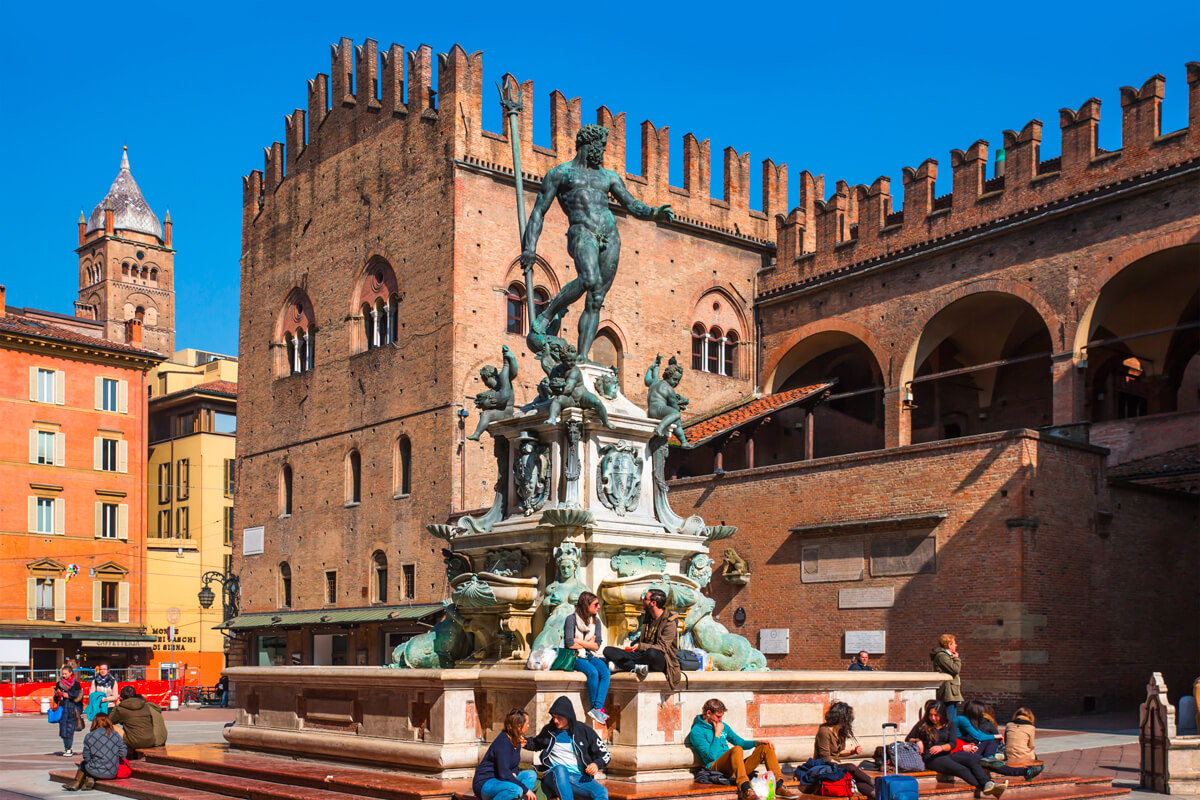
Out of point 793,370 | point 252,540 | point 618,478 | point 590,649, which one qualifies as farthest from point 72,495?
point 590,649

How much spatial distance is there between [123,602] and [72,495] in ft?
13.1

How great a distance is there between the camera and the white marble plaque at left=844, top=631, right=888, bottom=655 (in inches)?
938

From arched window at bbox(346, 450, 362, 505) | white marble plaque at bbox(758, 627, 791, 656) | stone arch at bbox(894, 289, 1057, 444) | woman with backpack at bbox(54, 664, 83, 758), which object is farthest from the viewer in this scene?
arched window at bbox(346, 450, 362, 505)

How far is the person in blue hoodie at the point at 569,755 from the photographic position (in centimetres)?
816

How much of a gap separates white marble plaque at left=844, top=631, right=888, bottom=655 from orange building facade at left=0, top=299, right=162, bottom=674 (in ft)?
95.2

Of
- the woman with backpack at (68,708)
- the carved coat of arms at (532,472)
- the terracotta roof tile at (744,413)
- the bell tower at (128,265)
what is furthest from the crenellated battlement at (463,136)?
the bell tower at (128,265)

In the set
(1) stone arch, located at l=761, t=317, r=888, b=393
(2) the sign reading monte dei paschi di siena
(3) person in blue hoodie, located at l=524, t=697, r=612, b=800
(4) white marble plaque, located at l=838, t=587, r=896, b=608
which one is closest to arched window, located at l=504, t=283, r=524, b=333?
(2) the sign reading monte dei paschi di siena

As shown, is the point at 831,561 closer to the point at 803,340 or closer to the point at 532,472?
the point at 803,340

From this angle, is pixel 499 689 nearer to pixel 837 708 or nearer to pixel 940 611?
pixel 837 708

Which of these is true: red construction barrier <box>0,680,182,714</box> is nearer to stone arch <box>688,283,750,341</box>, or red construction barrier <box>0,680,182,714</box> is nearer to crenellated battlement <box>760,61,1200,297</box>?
stone arch <box>688,283,750,341</box>

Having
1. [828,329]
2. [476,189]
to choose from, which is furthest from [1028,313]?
[476,189]

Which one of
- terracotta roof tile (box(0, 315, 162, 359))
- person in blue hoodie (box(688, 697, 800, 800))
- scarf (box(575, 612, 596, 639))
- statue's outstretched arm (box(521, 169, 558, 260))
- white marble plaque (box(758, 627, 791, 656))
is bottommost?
white marble plaque (box(758, 627, 791, 656))

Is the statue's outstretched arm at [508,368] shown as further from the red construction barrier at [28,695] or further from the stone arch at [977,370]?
the red construction barrier at [28,695]

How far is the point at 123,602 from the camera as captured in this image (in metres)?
46.8
